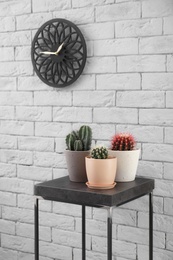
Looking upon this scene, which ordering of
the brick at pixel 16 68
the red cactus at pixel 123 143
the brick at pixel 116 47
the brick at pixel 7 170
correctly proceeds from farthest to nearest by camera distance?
the brick at pixel 7 170 < the brick at pixel 16 68 < the brick at pixel 116 47 < the red cactus at pixel 123 143

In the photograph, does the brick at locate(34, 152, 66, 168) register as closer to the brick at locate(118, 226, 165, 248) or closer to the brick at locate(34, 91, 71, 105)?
the brick at locate(34, 91, 71, 105)

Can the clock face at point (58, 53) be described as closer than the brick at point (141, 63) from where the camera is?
No

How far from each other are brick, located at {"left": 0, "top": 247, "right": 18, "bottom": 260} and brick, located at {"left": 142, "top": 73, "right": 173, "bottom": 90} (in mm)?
1263

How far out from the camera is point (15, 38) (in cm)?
270

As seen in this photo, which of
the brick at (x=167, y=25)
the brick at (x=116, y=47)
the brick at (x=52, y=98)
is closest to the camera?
the brick at (x=167, y=25)

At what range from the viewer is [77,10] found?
2492 millimetres

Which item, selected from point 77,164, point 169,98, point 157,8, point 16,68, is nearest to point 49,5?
point 16,68

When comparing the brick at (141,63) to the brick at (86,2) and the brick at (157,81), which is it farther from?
Result: the brick at (86,2)

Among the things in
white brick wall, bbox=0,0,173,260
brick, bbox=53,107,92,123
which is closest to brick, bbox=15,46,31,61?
white brick wall, bbox=0,0,173,260

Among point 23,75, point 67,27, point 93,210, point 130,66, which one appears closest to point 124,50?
point 130,66

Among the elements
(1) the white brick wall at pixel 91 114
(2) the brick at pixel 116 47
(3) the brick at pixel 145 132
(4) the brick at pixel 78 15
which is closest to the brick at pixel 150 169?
(1) the white brick wall at pixel 91 114

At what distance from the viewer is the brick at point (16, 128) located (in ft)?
8.84

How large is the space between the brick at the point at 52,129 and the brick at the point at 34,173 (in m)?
0.20

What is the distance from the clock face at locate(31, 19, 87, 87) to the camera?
2457 mm
